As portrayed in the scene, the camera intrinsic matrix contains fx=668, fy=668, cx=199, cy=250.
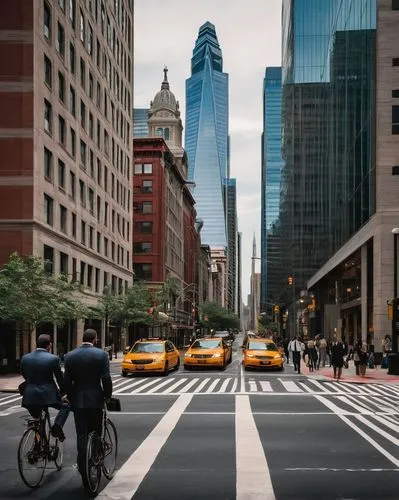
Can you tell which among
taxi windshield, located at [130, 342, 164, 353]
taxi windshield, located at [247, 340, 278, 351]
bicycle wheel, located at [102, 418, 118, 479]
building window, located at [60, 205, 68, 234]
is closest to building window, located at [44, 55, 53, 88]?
building window, located at [60, 205, 68, 234]

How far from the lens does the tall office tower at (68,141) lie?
129ft

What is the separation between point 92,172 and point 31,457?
4835cm

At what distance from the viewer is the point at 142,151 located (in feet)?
296

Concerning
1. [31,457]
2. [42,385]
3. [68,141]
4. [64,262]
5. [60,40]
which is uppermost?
[60,40]

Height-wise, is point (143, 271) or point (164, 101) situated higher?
point (164, 101)

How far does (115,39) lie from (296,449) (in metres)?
61.2

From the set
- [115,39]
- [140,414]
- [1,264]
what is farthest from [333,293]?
[140,414]

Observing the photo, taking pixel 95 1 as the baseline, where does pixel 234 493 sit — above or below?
below

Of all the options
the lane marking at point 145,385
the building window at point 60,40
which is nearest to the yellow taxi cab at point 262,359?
the lane marking at point 145,385

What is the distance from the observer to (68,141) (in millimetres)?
47375

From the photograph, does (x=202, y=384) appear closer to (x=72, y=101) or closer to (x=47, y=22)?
(x=47, y=22)

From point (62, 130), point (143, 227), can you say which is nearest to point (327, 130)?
point (143, 227)

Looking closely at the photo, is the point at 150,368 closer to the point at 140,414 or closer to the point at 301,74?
the point at 140,414

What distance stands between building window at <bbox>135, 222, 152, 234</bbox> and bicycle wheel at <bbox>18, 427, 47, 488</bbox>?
81.0m
